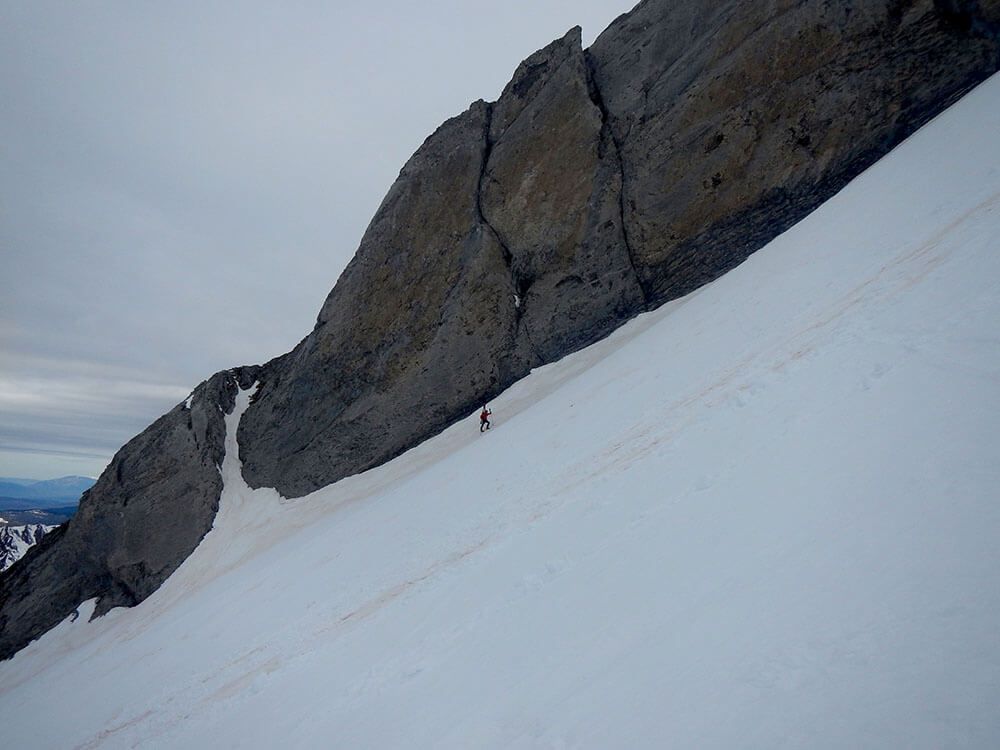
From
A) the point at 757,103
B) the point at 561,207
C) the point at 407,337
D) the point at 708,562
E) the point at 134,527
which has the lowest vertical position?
the point at 708,562

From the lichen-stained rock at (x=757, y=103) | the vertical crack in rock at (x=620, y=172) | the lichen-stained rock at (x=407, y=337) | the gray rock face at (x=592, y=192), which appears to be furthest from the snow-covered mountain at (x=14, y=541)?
the lichen-stained rock at (x=757, y=103)

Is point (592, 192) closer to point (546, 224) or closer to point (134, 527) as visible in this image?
point (546, 224)

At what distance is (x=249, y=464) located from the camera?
25.6m

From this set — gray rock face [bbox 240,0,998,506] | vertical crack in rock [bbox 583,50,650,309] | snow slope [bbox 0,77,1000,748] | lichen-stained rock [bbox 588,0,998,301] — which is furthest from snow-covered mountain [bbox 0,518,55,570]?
lichen-stained rock [bbox 588,0,998,301]

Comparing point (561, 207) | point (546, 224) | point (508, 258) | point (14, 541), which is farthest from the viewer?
point (14, 541)

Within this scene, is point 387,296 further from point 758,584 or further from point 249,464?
point 758,584

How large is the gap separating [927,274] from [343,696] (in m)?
12.6

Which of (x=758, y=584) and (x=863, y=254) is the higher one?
(x=863, y=254)

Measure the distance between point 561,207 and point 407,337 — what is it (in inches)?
397

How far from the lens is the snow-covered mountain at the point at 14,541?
14494 centimetres

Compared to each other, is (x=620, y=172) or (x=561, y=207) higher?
(x=561, y=207)

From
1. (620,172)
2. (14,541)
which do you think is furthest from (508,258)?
(14,541)

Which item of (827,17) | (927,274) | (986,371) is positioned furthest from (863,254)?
(827,17)

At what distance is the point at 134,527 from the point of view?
2517 cm
